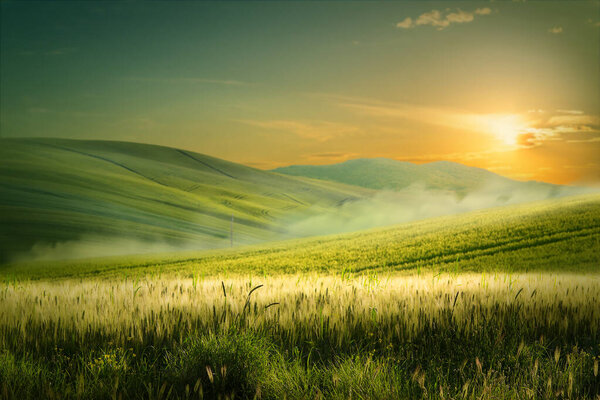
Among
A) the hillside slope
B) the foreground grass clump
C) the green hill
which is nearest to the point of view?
the foreground grass clump

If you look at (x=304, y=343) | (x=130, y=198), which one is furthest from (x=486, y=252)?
(x=130, y=198)

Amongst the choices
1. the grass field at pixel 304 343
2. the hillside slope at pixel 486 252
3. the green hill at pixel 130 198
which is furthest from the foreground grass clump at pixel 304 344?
the green hill at pixel 130 198

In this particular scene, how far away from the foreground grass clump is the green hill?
59115 mm

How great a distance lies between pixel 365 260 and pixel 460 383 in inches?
949

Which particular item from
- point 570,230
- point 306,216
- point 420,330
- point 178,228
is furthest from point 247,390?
point 306,216

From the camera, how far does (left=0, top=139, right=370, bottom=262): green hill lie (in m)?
66.1

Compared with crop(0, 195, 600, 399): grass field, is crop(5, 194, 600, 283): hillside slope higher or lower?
lower

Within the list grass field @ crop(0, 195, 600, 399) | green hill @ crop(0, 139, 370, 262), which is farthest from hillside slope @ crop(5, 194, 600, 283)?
green hill @ crop(0, 139, 370, 262)

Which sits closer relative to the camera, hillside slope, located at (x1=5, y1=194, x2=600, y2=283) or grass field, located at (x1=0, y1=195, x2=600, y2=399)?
grass field, located at (x1=0, y1=195, x2=600, y2=399)

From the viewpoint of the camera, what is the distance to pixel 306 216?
137625 millimetres

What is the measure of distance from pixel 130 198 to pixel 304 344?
99.6 meters

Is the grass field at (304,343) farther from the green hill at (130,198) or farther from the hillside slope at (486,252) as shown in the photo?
the green hill at (130,198)

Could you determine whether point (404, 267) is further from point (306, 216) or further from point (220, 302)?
point (306, 216)

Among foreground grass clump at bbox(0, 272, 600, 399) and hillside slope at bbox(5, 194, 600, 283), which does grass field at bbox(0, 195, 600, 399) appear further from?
hillside slope at bbox(5, 194, 600, 283)
